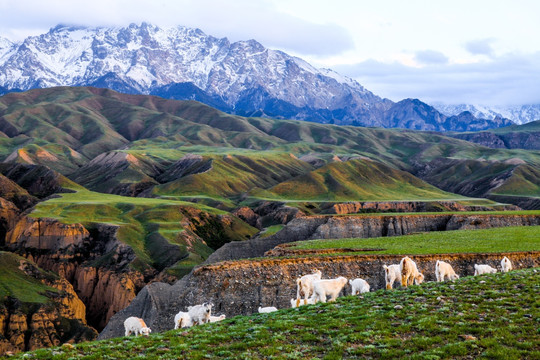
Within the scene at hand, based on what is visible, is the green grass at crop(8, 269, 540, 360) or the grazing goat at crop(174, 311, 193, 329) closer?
the green grass at crop(8, 269, 540, 360)

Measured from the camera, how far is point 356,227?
91.1 meters

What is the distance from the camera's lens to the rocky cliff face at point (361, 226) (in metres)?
84.6

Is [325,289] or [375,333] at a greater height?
[375,333]

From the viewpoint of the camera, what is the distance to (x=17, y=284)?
3979 inches

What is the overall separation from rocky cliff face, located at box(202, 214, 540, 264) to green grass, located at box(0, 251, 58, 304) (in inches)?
1554

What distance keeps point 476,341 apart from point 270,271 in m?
29.6

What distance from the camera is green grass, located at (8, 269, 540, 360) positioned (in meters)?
19.9

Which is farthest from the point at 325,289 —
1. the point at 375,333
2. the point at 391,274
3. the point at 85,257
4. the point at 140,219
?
the point at 140,219

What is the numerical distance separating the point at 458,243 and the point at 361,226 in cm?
3455

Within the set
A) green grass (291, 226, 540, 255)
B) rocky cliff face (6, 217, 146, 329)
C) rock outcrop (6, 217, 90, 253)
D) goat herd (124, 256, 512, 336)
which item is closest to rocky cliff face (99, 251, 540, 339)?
Answer: green grass (291, 226, 540, 255)

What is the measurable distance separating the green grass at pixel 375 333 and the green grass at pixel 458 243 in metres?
22.3

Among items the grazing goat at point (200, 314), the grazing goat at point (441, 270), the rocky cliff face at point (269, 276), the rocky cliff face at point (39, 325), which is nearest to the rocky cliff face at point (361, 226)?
the rocky cliff face at point (39, 325)

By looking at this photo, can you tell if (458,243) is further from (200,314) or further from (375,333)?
(375,333)

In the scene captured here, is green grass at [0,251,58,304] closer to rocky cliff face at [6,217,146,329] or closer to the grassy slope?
rocky cliff face at [6,217,146,329]
